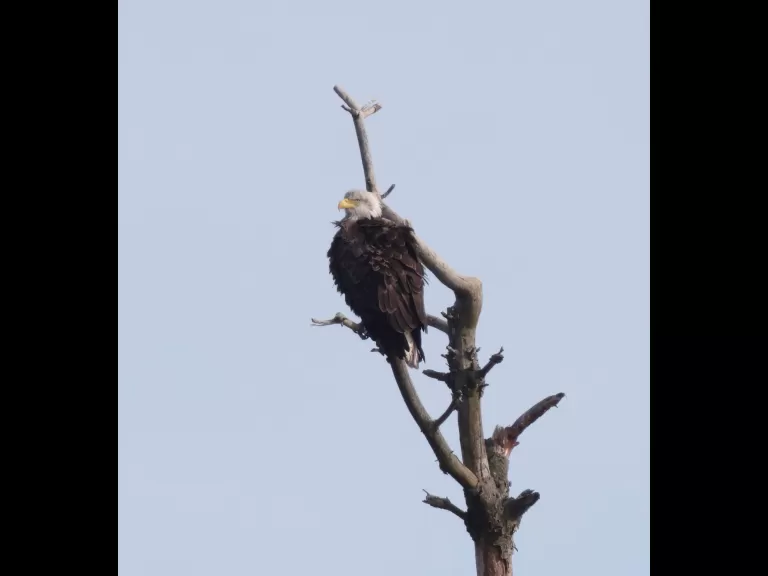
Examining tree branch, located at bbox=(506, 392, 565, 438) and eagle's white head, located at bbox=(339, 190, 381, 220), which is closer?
tree branch, located at bbox=(506, 392, 565, 438)

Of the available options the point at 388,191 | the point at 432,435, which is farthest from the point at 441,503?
the point at 388,191

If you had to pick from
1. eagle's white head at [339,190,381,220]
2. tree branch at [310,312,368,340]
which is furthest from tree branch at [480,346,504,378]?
eagle's white head at [339,190,381,220]

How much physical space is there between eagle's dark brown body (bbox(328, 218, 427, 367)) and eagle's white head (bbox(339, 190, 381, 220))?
0.73 meters

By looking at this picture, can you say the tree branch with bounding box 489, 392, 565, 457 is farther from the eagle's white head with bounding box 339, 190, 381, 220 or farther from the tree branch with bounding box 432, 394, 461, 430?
the eagle's white head with bounding box 339, 190, 381, 220

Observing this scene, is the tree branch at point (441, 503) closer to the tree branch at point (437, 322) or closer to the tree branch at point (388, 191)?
the tree branch at point (437, 322)

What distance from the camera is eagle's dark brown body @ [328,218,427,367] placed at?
638cm

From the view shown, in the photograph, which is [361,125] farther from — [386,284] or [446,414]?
[446,414]

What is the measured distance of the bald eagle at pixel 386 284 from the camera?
6.38 metres

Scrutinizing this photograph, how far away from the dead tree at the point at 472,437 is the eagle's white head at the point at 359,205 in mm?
1195
